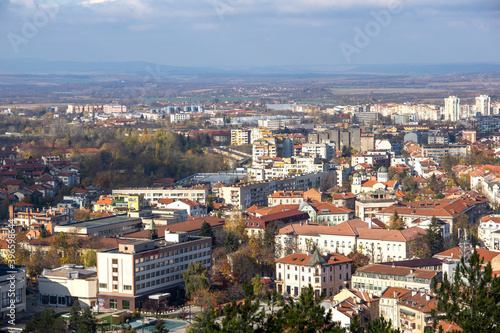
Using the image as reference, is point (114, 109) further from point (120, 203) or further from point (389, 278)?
point (389, 278)

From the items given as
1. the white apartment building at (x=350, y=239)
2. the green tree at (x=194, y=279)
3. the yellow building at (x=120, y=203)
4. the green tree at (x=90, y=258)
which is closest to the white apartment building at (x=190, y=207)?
the yellow building at (x=120, y=203)

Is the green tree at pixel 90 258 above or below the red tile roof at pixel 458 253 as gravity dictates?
below

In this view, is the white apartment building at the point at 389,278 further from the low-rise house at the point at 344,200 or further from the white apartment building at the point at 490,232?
the low-rise house at the point at 344,200

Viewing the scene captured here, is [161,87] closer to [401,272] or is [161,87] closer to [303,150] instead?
[303,150]

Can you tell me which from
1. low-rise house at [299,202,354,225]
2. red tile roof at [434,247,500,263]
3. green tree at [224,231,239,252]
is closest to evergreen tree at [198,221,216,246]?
green tree at [224,231,239,252]

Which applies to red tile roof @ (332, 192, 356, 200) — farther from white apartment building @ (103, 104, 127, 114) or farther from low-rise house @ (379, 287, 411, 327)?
white apartment building @ (103, 104, 127, 114)

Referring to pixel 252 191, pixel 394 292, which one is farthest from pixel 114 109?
pixel 394 292
